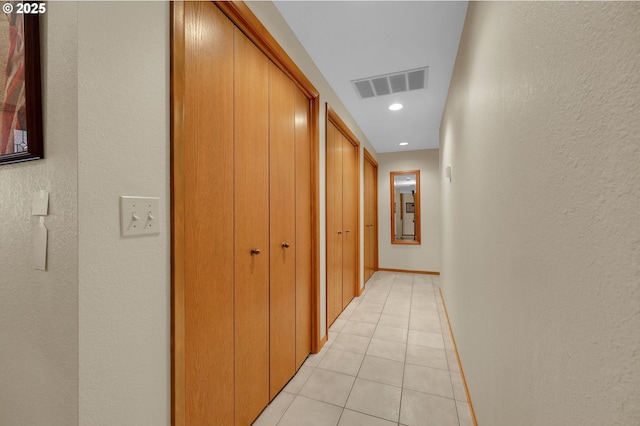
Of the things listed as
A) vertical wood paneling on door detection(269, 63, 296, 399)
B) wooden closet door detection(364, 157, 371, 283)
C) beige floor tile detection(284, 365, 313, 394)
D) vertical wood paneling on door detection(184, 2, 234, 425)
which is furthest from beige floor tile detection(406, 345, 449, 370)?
wooden closet door detection(364, 157, 371, 283)

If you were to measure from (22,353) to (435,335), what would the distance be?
9.63 ft

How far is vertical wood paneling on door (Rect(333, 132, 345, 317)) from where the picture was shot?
9.85 feet

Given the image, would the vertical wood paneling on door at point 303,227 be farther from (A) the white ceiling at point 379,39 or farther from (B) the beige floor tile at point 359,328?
(B) the beige floor tile at point 359,328

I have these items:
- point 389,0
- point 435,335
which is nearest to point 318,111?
point 389,0

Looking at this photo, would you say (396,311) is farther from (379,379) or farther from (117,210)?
(117,210)

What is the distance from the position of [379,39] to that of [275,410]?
9.08 feet

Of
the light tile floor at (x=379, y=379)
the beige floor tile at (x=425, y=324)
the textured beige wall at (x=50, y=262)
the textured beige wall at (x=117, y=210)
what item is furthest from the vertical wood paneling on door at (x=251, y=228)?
the beige floor tile at (x=425, y=324)

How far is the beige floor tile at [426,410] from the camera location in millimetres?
1521

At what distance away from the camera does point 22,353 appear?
0.80m

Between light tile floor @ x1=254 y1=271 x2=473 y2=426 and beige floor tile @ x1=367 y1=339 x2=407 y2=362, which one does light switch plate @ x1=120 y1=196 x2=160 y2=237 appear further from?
beige floor tile @ x1=367 y1=339 x2=407 y2=362

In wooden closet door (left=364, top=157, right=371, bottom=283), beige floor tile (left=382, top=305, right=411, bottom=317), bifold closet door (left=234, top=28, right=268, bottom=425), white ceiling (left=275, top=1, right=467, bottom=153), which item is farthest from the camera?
wooden closet door (left=364, top=157, right=371, bottom=283)

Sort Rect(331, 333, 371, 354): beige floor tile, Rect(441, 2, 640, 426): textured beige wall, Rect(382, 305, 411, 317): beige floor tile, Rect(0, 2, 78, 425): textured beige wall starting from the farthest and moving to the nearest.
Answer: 1. Rect(382, 305, 411, 317): beige floor tile
2. Rect(331, 333, 371, 354): beige floor tile
3. Rect(0, 2, 78, 425): textured beige wall
4. Rect(441, 2, 640, 426): textured beige wall

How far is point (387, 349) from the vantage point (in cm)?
234

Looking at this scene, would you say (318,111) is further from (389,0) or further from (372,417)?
(372,417)
